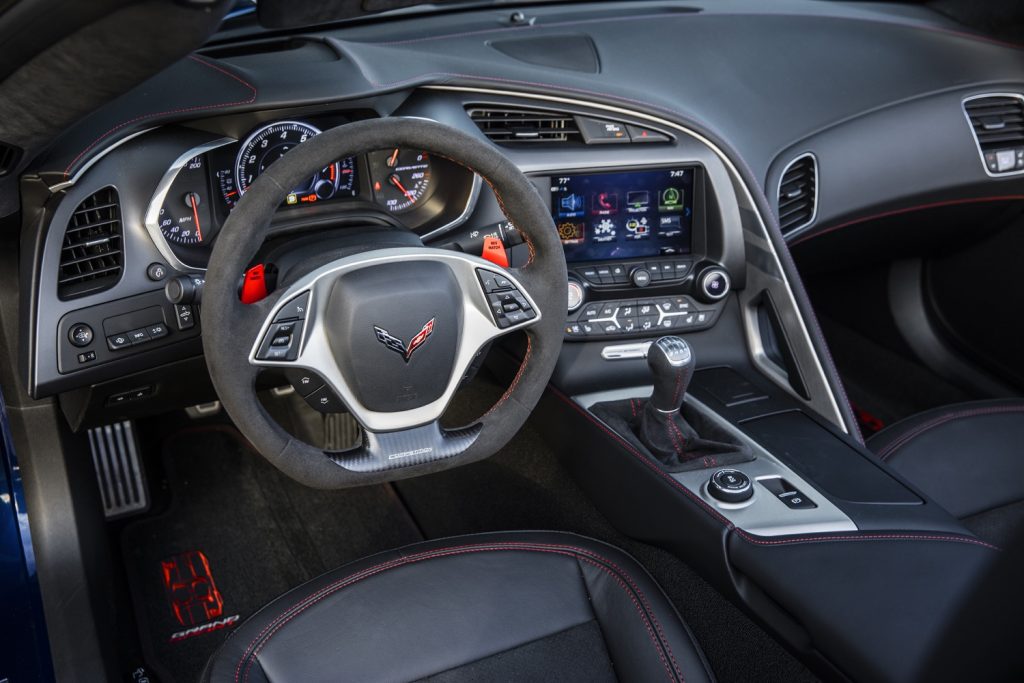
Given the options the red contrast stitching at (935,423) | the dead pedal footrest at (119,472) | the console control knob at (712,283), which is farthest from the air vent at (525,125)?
the dead pedal footrest at (119,472)

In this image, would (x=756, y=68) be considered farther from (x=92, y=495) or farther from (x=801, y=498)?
(x=92, y=495)

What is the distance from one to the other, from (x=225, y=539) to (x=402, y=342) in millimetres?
1218

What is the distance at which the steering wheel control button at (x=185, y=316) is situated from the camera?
1.52 m

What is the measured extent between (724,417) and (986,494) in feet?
1.51

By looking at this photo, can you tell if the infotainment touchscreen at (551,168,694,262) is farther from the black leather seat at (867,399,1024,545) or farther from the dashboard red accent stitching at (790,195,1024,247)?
the black leather seat at (867,399,1024,545)

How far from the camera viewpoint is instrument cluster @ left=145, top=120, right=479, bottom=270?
1485mm

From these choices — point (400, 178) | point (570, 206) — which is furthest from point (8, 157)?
point (570, 206)

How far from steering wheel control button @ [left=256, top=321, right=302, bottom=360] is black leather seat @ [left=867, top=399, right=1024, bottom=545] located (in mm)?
1071

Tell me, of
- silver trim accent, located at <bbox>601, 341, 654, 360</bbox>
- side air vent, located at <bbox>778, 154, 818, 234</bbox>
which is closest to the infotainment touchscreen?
silver trim accent, located at <bbox>601, 341, 654, 360</bbox>

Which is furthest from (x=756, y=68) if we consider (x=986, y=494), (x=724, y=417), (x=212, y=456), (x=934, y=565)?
(x=212, y=456)

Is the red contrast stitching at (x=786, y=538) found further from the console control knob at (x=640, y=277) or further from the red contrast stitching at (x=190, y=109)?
the red contrast stitching at (x=190, y=109)

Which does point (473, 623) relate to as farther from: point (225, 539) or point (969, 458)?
point (225, 539)

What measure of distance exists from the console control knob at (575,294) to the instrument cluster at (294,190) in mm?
→ 279

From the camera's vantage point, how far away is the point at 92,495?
73.4 inches
